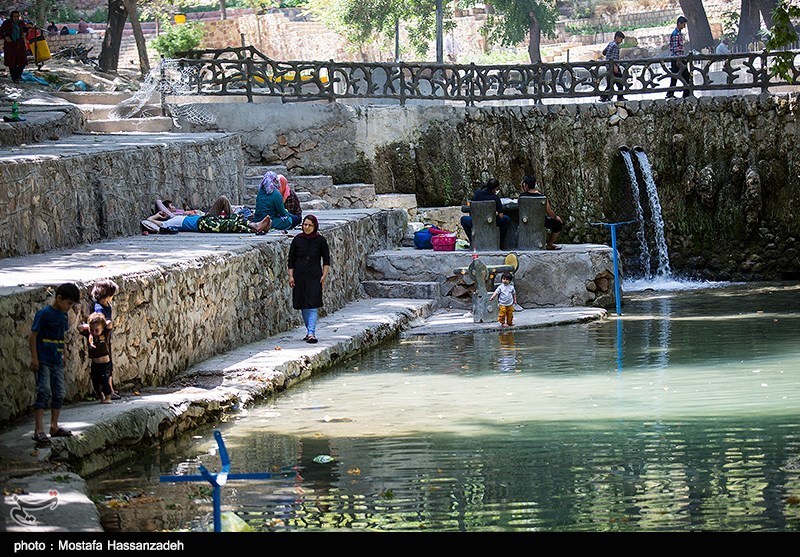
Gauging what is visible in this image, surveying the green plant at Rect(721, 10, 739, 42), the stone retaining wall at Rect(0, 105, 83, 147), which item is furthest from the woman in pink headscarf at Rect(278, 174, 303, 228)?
the green plant at Rect(721, 10, 739, 42)

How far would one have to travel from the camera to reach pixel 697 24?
1689 inches

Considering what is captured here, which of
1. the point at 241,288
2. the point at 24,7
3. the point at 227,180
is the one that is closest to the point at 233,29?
the point at 24,7

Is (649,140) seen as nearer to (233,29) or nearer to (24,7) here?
(24,7)

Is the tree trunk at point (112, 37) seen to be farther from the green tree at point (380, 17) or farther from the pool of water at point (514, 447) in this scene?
the pool of water at point (514, 447)

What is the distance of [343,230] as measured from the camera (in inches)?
785

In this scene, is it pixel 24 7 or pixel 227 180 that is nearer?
pixel 227 180

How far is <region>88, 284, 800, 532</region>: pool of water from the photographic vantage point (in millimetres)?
8656

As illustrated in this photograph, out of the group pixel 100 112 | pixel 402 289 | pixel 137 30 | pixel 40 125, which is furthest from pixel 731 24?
pixel 40 125

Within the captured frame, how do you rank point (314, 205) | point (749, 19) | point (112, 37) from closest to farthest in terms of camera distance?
point (314, 205), point (112, 37), point (749, 19)

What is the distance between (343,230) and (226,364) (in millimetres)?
6026

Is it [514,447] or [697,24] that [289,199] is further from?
[697,24]

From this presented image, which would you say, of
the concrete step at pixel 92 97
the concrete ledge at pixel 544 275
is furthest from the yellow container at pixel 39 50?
the concrete ledge at pixel 544 275

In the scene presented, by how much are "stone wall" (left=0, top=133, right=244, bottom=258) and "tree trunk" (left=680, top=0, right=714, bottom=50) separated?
23920 millimetres

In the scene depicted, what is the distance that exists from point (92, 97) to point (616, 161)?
1067 centimetres
